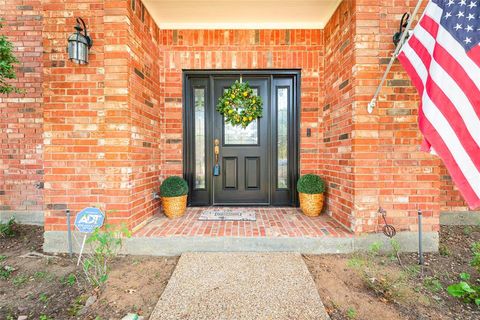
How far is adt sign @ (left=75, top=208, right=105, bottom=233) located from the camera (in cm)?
234

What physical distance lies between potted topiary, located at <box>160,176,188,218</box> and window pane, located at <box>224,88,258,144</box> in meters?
1.01

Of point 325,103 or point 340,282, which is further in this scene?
point 325,103

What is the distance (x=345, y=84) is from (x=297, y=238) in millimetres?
1838

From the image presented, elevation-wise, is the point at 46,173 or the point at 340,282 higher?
the point at 46,173

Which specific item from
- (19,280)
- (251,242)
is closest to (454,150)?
(251,242)

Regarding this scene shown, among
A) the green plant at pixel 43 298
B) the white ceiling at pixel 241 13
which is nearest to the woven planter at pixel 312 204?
the white ceiling at pixel 241 13

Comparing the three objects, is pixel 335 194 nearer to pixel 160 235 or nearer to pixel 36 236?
pixel 160 235

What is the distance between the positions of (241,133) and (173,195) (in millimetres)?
1363

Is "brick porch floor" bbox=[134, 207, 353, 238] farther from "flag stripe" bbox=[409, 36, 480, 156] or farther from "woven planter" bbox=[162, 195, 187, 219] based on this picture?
"flag stripe" bbox=[409, 36, 480, 156]

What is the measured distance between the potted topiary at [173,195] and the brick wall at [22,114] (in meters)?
2.01

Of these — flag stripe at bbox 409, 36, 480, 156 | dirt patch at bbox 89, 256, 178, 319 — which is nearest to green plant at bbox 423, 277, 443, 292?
flag stripe at bbox 409, 36, 480, 156

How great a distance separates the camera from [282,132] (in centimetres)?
356

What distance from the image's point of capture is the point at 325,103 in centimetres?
328

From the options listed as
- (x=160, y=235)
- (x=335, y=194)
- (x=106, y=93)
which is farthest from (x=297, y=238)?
(x=106, y=93)
